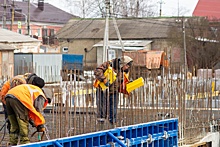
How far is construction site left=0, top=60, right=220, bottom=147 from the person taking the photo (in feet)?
32.7

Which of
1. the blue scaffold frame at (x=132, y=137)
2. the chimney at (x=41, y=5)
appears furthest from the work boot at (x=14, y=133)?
the chimney at (x=41, y=5)

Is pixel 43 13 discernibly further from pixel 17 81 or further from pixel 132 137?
pixel 17 81

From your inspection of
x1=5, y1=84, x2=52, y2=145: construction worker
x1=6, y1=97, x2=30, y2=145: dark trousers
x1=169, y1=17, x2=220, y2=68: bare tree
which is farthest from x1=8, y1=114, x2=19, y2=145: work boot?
x1=169, y1=17, x2=220, y2=68: bare tree

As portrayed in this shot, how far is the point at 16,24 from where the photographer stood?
61.6 metres

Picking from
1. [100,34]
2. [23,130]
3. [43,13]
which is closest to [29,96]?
[23,130]

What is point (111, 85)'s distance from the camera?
35.5ft

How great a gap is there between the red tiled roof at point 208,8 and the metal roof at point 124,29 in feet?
30.8

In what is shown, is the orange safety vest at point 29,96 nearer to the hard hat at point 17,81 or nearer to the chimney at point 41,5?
the hard hat at point 17,81

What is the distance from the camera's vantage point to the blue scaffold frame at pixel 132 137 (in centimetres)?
867

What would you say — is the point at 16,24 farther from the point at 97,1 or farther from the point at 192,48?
the point at 192,48

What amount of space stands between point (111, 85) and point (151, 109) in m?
1.32

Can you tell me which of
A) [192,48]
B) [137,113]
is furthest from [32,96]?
[192,48]

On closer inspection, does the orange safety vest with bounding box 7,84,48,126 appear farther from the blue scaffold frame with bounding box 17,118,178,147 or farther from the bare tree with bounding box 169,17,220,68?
the bare tree with bounding box 169,17,220,68

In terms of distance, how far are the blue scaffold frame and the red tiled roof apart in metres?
45.7
